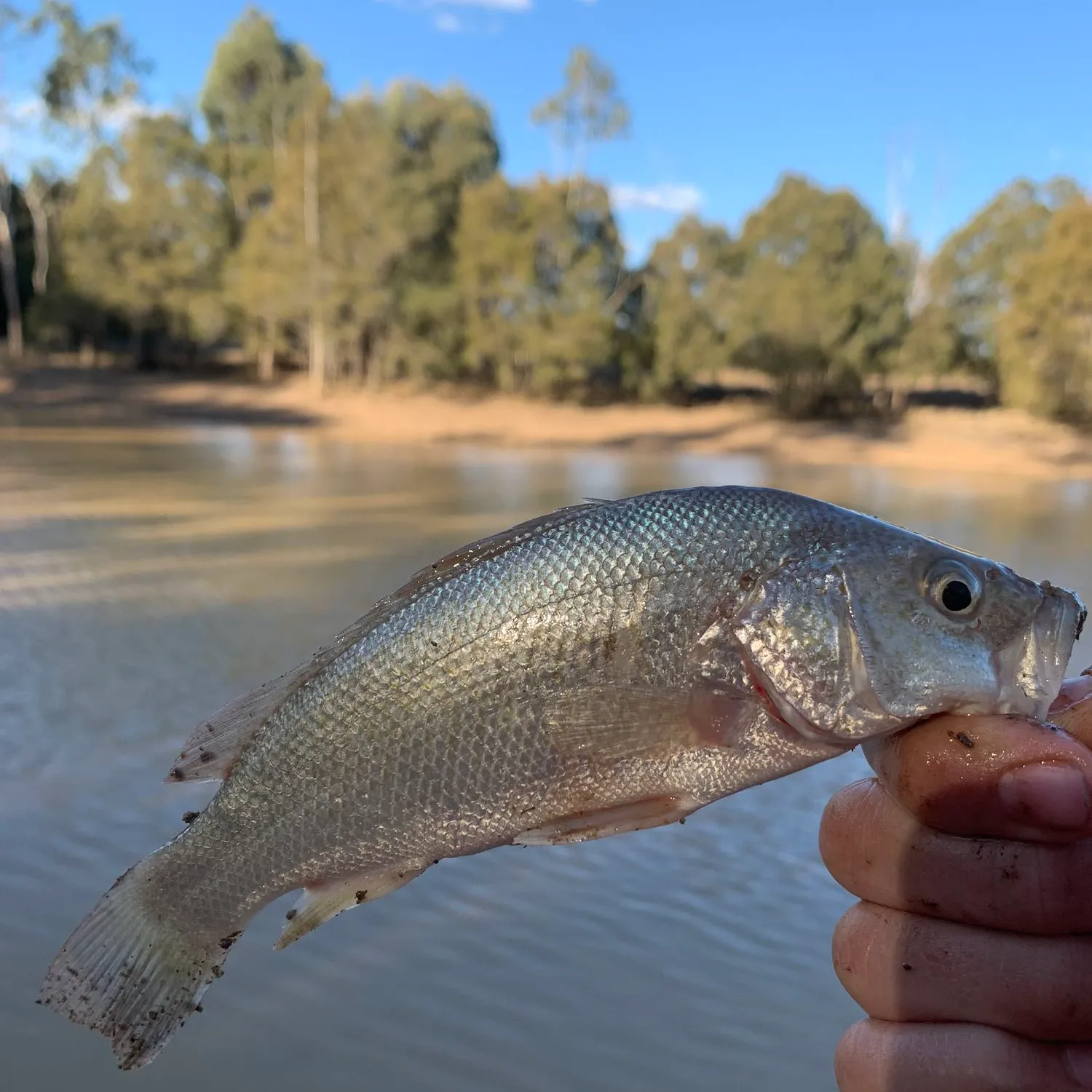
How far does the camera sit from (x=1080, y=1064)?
58.3 inches

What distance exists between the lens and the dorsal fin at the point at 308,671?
65.3 inches

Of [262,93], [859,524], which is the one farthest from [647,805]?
[262,93]

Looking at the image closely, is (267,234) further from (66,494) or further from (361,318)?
(66,494)

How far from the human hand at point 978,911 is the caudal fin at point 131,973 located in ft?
3.55

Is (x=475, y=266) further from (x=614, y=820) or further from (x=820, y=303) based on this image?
(x=614, y=820)

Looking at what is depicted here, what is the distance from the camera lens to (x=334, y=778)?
5.28ft

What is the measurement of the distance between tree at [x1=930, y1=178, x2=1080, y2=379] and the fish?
38062mm

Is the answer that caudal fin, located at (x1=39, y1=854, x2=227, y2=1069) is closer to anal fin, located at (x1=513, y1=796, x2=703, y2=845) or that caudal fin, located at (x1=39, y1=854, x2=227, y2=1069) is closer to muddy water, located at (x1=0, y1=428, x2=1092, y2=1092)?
anal fin, located at (x1=513, y1=796, x2=703, y2=845)

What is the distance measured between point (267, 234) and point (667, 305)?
1645 centimetres

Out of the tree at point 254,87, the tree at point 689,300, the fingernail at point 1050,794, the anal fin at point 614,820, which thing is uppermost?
the tree at point 254,87

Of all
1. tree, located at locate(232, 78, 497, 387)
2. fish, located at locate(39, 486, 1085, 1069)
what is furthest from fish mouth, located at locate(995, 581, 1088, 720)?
tree, located at locate(232, 78, 497, 387)

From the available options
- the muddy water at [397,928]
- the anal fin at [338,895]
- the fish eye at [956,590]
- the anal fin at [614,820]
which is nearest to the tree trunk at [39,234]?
the muddy water at [397,928]

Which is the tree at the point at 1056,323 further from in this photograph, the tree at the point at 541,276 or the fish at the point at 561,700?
the fish at the point at 561,700

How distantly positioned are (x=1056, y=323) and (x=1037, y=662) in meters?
28.6
